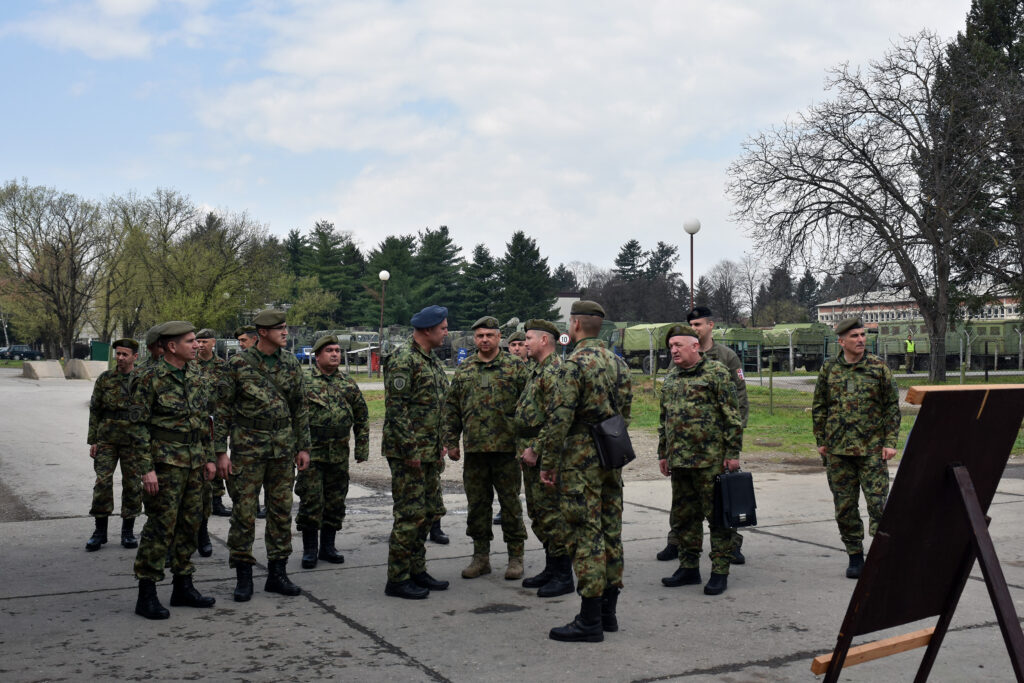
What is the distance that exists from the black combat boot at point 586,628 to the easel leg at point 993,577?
2.41 m

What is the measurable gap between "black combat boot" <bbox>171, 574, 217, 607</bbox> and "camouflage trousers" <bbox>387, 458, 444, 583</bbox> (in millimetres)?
1194

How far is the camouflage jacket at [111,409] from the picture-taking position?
26.1 ft

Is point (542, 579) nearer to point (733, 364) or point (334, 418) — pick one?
point (334, 418)

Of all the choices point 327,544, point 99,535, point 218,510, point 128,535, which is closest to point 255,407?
point 327,544

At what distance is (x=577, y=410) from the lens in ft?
18.1

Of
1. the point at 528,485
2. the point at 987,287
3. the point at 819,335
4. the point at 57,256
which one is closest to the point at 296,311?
the point at 57,256

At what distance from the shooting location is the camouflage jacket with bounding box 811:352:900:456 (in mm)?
6961

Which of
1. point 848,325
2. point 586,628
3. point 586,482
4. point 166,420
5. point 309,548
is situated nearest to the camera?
point 586,628

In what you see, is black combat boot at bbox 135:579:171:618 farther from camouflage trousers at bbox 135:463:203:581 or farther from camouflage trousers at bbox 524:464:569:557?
camouflage trousers at bbox 524:464:569:557

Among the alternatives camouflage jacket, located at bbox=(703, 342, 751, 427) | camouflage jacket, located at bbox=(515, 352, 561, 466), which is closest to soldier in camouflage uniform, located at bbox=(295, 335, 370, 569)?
camouflage jacket, located at bbox=(515, 352, 561, 466)

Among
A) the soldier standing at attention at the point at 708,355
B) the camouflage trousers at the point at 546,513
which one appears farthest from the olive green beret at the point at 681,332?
→ the camouflage trousers at the point at 546,513

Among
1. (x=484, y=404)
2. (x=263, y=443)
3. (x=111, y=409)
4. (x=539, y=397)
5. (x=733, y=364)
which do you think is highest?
(x=733, y=364)

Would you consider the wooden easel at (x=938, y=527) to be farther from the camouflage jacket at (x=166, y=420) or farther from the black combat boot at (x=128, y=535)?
the black combat boot at (x=128, y=535)

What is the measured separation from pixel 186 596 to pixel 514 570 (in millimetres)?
2255
